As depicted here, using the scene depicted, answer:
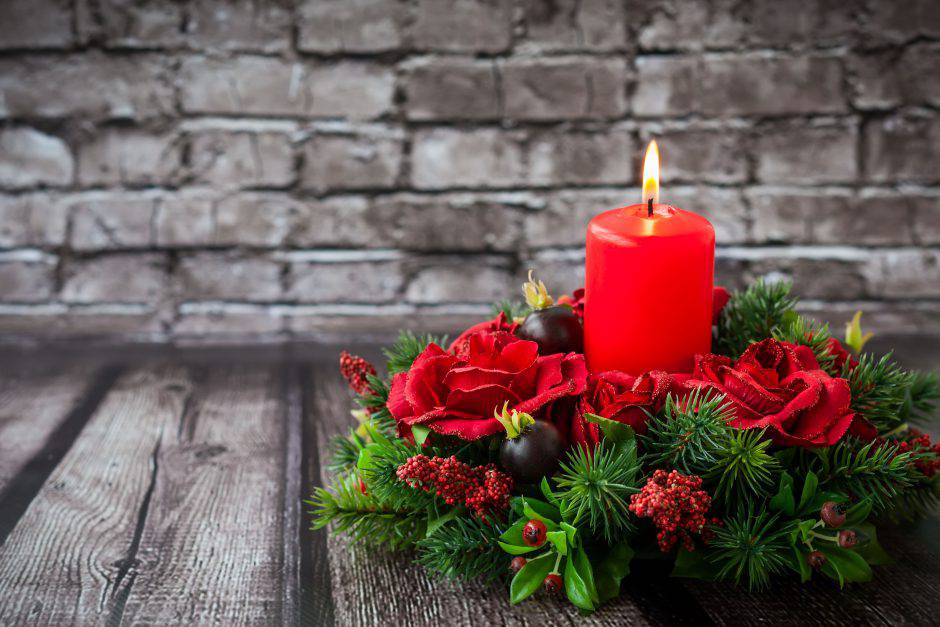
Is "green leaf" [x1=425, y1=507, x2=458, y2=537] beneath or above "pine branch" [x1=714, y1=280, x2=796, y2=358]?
beneath

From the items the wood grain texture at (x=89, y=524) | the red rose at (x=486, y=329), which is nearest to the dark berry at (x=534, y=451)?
the red rose at (x=486, y=329)

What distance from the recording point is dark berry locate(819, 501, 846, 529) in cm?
49

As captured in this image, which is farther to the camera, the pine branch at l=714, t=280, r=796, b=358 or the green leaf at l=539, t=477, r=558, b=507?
the pine branch at l=714, t=280, r=796, b=358

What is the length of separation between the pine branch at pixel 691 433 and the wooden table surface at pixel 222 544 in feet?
0.26

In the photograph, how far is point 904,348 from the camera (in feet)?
3.57

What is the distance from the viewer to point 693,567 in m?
0.53

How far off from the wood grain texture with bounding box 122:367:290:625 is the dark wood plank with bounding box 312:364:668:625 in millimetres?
37

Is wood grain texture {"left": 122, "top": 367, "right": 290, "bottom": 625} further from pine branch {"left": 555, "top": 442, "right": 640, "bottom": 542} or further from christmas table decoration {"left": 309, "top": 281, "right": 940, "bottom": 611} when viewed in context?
pine branch {"left": 555, "top": 442, "right": 640, "bottom": 542}

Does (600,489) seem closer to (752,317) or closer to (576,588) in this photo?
(576,588)

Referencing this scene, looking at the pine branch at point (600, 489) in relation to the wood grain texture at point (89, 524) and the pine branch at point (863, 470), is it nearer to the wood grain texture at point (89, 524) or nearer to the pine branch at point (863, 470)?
the pine branch at point (863, 470)

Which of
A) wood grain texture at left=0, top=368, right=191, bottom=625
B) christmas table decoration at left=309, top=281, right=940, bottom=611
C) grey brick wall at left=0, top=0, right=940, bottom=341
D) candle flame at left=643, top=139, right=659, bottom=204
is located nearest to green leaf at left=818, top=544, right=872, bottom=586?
christmas table decoration at left=309, top=281, right=940, bottom=611

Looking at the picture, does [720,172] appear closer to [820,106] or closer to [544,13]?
[820,106]

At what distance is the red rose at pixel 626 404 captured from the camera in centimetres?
51

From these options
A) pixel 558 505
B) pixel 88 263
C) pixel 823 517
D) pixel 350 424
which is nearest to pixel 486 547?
pixel 558 505
